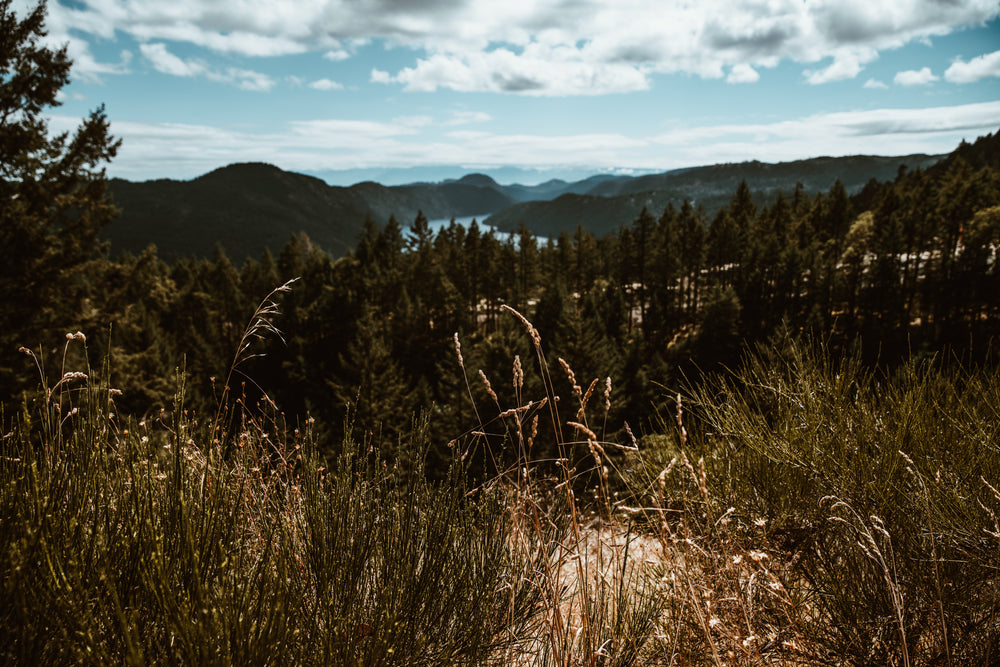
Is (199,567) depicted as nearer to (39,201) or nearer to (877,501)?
(877,501)

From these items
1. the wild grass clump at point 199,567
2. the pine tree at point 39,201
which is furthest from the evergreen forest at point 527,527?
the pine tree at point 39,201

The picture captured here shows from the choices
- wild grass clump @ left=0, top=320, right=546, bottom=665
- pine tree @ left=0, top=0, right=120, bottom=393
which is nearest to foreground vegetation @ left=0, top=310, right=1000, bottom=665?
wild grass clump @ left=0, top=320, right=546, bottom=665

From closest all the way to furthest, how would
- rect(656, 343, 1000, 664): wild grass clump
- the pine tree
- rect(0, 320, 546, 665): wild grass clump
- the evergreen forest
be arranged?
rect(0, 320, 546, 665): wild grass clump
the evergreen forest
rect(656, 343, 1000, 664): wild grass clump
the pine tree

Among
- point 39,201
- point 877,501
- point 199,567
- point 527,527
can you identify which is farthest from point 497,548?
point 39,201

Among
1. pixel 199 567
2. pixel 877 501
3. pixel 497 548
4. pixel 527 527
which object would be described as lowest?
pixel 527 527

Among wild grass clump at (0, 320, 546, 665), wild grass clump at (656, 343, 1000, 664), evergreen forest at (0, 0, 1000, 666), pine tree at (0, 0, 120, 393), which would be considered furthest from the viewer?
pine tree at (0, 0, 120, 393)

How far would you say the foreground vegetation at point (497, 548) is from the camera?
4.61 ft

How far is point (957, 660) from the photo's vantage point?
197 centimetres

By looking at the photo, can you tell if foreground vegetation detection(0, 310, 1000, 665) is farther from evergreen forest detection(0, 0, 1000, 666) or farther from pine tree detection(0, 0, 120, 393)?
pine tree detection(0, 0, 120, 393)

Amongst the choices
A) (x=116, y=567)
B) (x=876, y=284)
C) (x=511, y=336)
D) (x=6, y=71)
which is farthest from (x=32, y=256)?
(x=876, y=284)

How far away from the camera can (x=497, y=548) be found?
243 centimetres

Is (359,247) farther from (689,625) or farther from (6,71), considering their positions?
(689,625)

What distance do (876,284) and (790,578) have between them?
5042cm

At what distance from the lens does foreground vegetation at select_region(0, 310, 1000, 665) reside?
141 centimetres
